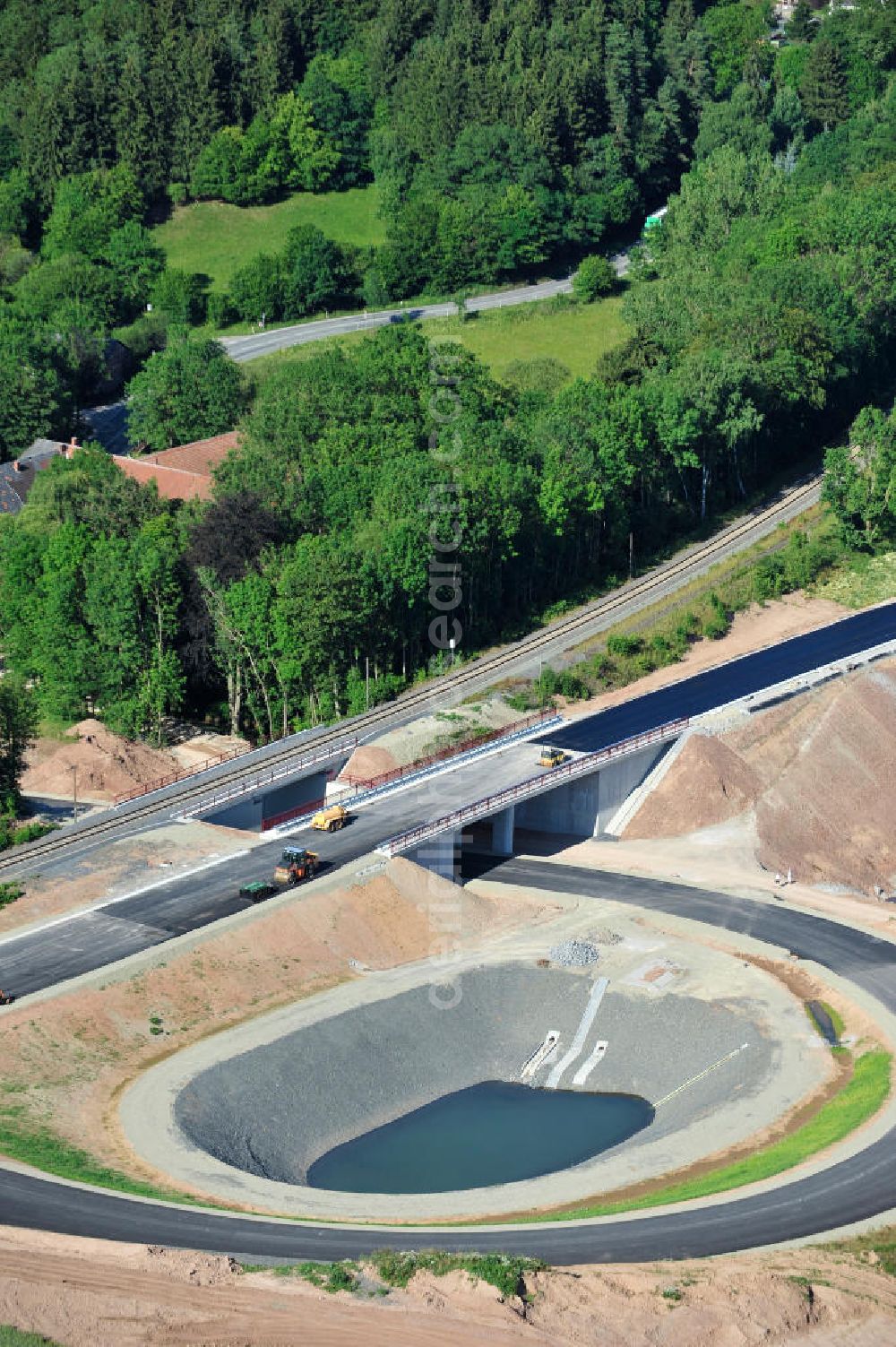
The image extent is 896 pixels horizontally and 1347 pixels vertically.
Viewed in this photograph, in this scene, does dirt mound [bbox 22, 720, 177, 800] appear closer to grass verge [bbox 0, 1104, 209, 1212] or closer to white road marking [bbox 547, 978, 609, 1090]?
white road marking [bbox 547, 978, 609, 1090]

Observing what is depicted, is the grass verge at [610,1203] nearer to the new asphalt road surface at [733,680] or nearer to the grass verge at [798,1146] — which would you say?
the grass verge at [798,1146]

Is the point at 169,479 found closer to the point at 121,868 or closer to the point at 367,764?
the point at 367,764

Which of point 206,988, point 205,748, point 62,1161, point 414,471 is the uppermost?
point 414,471

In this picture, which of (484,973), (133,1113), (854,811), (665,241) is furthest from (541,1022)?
(665,241)

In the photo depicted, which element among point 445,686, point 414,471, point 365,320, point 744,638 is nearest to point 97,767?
point 445,686

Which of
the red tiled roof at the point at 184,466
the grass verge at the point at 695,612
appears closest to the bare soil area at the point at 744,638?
the grass verge at the point at 695,612

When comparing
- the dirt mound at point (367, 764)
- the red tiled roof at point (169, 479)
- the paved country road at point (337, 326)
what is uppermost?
the paved country road at point (337, 326)
